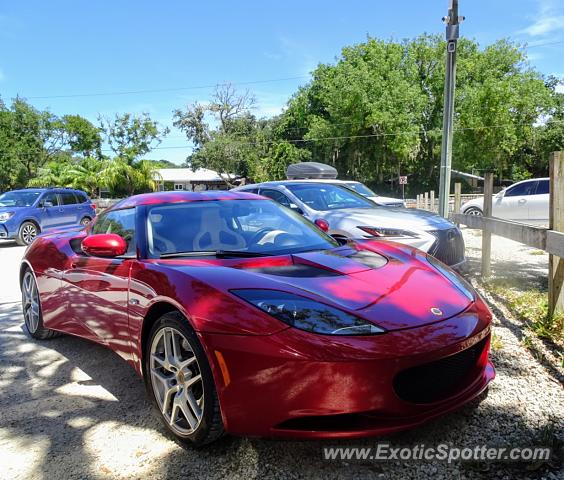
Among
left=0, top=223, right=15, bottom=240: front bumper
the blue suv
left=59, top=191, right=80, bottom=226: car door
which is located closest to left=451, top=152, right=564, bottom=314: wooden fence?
the blue suv

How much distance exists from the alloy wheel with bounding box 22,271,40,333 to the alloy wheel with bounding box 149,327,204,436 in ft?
7.77

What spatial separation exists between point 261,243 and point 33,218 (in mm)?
12974

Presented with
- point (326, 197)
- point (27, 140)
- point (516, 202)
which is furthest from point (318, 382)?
point (27, 140)

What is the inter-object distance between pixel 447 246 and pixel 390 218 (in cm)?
84

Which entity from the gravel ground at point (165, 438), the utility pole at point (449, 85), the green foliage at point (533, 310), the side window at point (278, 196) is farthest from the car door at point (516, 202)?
the gravel ground at point (165, 438)

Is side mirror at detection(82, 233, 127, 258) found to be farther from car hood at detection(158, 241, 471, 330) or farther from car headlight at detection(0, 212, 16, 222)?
car headlight at detection(0, 212, 16, 222)

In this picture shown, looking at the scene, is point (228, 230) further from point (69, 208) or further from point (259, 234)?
point (69, 208)

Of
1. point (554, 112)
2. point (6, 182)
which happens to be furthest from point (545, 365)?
point (6, 182)

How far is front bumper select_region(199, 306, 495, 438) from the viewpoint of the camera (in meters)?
2.08

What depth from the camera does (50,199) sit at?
588 inches

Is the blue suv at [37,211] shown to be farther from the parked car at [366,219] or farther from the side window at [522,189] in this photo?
the side window at [522,189]

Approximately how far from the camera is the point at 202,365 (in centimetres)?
233

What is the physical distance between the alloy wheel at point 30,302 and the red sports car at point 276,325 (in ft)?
4.33

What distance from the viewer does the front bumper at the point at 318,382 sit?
2078 millimetres
